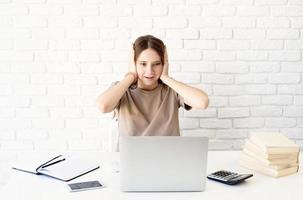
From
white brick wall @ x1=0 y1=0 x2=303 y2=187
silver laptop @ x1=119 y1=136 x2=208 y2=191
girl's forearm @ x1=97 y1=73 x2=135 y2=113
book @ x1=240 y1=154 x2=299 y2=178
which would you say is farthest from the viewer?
white brick wall @ x1=0 y1=0 x2=303 y2=187

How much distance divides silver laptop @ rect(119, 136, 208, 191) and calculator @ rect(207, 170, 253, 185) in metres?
0.13

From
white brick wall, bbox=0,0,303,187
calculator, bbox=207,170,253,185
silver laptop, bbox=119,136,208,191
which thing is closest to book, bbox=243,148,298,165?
calculator, bbox=207,170,253,185

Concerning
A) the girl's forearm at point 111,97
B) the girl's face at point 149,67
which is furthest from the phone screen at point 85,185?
the girl's face at point 149,67

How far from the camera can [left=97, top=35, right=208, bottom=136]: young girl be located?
7.12 feet

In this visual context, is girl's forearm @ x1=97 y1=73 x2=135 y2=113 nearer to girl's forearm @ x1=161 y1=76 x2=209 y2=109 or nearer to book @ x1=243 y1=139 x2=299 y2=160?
girl's forearm @ x1=161 y1=76 x2=209 y2=109

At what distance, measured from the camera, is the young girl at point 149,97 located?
7.12 feet

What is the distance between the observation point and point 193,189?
1463mm

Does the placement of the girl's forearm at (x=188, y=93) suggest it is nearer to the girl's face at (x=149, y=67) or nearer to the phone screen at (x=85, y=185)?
the girl's face at (x=149, y=67)

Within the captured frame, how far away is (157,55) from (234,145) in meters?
0.95

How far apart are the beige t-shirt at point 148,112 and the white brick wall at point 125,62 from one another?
0.44m

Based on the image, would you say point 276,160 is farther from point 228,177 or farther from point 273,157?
point 228,177

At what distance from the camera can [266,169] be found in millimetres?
1676

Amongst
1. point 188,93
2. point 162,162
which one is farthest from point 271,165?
point 188,93

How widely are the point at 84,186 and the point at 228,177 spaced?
1.78ft
